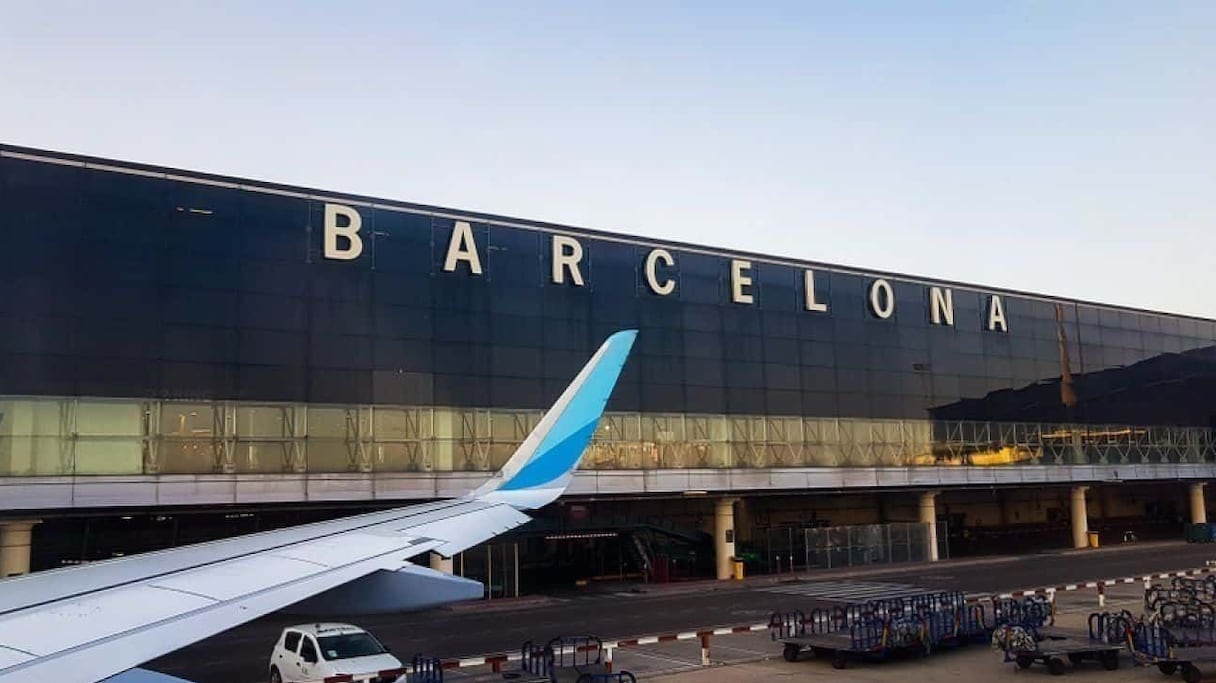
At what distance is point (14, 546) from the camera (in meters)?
34.0

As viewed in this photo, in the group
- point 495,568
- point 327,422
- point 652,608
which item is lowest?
point 652,608

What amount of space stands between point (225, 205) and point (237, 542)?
32681mm

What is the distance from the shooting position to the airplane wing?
569 cm

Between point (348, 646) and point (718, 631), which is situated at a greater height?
point (348, 646)

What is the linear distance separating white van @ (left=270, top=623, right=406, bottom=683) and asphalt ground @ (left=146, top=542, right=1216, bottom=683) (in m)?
0.57

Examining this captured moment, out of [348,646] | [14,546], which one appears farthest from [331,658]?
[14,546]

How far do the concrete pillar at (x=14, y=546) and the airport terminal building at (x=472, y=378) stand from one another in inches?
3.6

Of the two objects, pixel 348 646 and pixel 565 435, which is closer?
pixel 565 435

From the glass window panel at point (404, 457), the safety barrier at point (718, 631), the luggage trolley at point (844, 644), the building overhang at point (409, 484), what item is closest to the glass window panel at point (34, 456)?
the building overhang at point (409, 484)

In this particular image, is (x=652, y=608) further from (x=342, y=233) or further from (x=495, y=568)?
(x=342, y=233)

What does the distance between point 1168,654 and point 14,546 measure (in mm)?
35308

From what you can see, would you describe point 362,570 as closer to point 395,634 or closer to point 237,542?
point 237,542

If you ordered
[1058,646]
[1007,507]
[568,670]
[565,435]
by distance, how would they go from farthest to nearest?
[1007,507]
[1058,646]
[568,670]
[565,435]

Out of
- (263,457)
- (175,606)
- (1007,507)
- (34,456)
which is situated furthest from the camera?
(1007,507)
